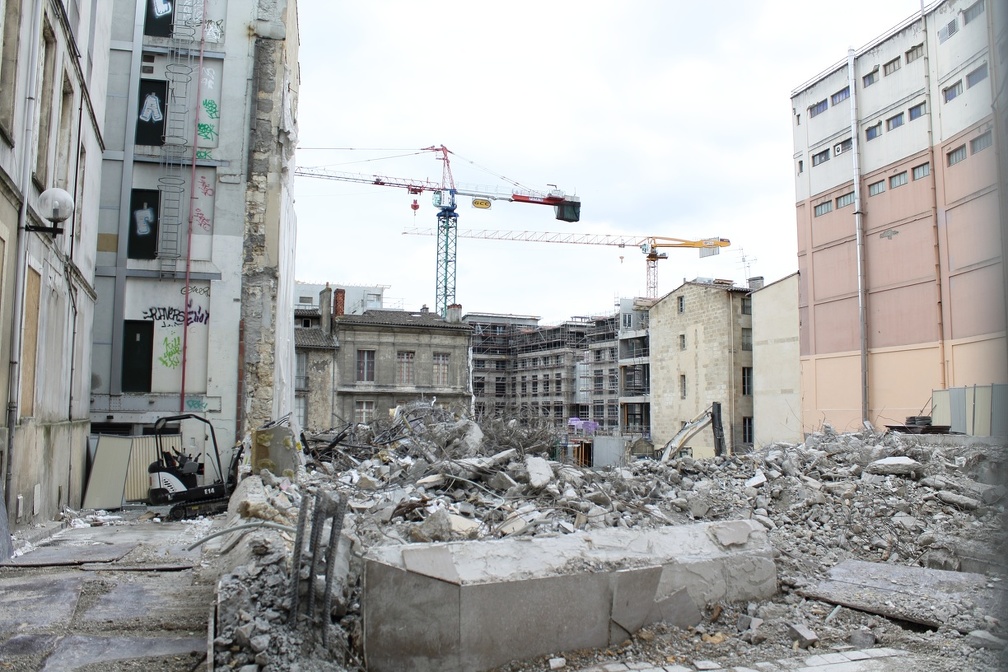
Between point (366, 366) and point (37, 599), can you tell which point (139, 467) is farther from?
point (366, 366)

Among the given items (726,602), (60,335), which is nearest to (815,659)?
(726,602)

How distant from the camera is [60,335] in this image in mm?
10320

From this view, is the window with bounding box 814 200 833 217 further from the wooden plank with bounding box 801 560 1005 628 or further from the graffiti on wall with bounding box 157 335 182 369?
the wooden plank with bounding box 801 560 1005 628

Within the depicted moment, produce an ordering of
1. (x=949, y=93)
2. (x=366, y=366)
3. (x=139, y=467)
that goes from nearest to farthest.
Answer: (x=139, y=467)
(x=949, y=93)
(x=366, y=366)

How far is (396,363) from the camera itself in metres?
38.0

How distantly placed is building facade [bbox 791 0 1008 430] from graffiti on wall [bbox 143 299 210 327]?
766 inches

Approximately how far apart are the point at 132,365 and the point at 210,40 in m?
6.65

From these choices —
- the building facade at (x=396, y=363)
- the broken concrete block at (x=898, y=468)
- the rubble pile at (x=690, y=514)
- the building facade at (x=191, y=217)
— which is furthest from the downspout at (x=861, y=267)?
the building facade at (x=191, y=217)

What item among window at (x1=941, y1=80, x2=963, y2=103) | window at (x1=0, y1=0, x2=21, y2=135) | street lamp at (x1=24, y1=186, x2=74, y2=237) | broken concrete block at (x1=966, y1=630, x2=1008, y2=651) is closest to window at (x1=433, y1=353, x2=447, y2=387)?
window at (x1=941, y1=80, x2=963, y2=103)

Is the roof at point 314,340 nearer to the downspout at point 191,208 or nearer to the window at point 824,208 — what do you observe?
the downspout at point 191,208

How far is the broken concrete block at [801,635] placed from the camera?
470cm

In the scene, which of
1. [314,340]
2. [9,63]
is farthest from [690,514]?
[314,340]

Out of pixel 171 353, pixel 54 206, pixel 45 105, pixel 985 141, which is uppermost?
pixel 45 105

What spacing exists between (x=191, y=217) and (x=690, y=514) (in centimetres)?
1102
